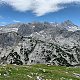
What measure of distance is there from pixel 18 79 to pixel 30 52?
416 feet

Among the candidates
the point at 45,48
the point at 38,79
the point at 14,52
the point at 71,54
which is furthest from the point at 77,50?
the point at 38,79

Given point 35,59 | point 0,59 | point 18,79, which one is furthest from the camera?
point 0,59

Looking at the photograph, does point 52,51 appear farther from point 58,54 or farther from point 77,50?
point 77,50

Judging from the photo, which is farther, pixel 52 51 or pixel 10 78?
pixel 52 51

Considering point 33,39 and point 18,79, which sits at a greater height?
point 33,39

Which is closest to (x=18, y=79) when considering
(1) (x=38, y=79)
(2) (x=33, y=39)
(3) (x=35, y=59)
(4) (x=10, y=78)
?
(4) (x=10, y=78)

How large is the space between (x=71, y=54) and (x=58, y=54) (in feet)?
31.6

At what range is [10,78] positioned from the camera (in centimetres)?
3434

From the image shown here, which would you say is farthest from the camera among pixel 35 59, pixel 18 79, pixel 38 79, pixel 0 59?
pixel 0 59

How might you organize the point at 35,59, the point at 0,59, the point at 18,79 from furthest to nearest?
the point at 0,59 < the point at 35,59 < the point at 18,79

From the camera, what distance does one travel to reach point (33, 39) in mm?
168250

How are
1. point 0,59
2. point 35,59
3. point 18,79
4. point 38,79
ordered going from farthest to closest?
point 0,59, point 35,59, point 38,79, point 18,79

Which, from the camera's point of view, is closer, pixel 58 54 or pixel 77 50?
pixel 58 54

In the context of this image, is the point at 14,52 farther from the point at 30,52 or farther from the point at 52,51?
the point at 52,51
